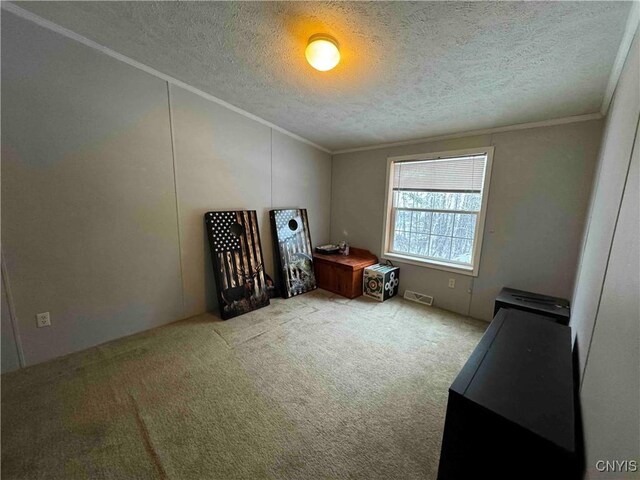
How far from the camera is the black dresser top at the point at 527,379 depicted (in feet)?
2.78

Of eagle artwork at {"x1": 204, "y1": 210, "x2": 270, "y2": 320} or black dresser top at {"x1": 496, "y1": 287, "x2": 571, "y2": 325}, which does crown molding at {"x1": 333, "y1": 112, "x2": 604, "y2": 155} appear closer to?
black dresser top at {"x1": 496, "y1": 287, "x2": 571, "y2": 325}

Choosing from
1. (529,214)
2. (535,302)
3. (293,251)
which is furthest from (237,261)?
(529,214)

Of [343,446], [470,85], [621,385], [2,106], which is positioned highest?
[470,85]

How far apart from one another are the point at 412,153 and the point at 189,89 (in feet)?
8.96

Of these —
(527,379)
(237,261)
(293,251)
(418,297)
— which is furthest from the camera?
(293,251)

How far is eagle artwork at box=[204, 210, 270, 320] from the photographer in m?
2.81

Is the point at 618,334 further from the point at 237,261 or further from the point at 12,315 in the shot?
the point at 12,315

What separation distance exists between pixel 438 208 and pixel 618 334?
2.61 meters

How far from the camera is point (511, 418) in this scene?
2.80ft

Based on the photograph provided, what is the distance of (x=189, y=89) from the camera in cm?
254

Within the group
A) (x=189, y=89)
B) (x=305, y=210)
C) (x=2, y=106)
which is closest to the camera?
(x=2, y=106)

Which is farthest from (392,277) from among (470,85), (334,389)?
(470,85)

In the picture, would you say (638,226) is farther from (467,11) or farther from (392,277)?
(392,277)

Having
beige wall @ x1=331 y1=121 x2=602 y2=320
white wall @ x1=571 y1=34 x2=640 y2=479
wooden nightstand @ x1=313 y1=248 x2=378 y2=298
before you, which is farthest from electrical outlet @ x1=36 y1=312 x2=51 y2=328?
beige wall @ x1=331 y1=121 x2=602 y2=320
